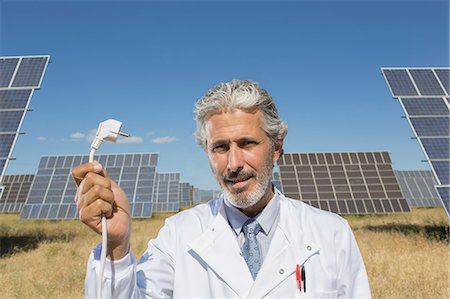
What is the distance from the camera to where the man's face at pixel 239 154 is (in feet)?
8.52

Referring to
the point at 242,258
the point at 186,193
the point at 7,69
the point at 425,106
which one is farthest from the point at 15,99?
the point at 186,193

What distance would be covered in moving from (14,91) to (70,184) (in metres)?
8.34

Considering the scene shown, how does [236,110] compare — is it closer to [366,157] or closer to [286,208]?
[286,208]

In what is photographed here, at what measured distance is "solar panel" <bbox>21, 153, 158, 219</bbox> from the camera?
752 inches

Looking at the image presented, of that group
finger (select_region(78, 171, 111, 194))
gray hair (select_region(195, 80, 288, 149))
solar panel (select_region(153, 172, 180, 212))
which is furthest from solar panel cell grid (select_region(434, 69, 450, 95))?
solar panel (select_region(153, 172, 180, 212))

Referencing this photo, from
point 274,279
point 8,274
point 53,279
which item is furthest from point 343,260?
point 8,274

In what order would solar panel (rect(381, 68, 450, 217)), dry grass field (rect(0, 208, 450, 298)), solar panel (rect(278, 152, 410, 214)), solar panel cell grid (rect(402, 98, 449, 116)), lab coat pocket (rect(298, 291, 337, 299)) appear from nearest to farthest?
lab coat pocket (rect(298, 291, 337, 299))
dry grass field (rect(0, 208, 450, 298))
solar panel (rect(381, 68, 450, 217))
solar panel cell grid (rect(402, 98, 449, 116))
solar panel (rect(278, 152, 410, 214))

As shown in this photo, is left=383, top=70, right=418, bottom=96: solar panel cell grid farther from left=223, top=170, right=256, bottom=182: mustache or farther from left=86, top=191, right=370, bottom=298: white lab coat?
left=223, top=170, right=256, bottom=182: mustache

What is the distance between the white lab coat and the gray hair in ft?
1.98

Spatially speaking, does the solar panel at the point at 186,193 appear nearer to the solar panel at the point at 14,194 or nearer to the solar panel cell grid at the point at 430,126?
the solar panel at the point at 14,194

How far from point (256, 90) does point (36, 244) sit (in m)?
12.6

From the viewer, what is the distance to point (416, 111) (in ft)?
43.5

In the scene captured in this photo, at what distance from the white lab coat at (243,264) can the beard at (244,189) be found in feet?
0.64

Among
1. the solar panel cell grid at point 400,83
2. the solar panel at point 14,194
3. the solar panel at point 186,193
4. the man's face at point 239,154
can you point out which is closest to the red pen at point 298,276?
the man's face at point 239,154
